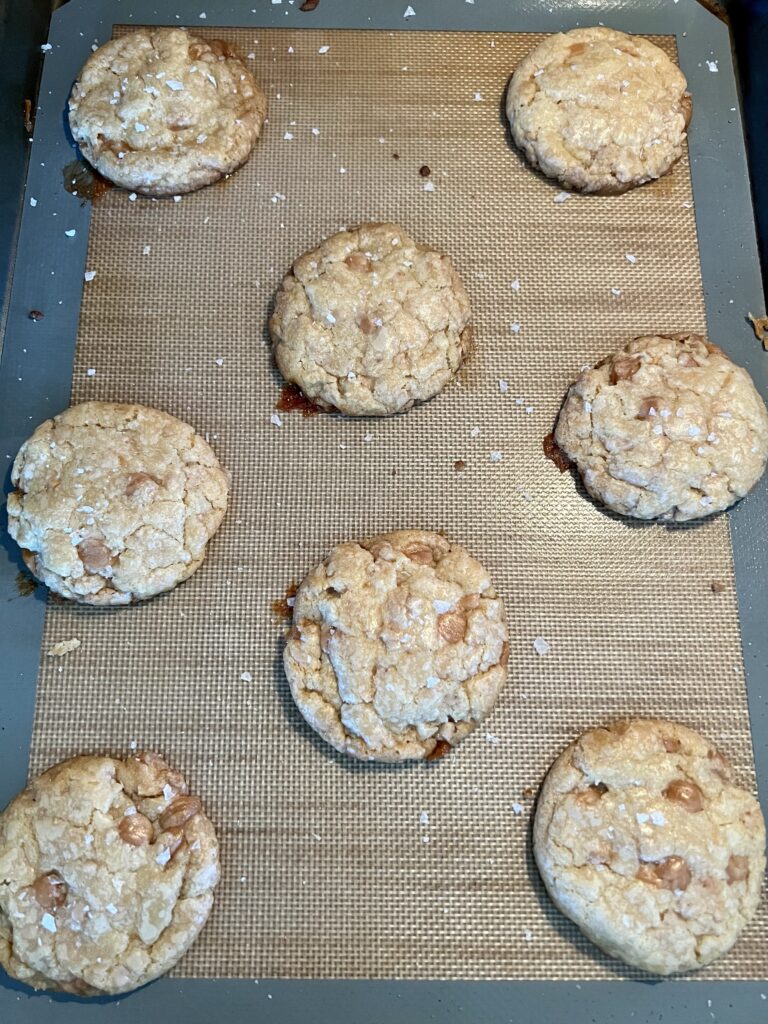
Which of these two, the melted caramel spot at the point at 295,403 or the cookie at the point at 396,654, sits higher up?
the melted caramel spot at the point at 295,403

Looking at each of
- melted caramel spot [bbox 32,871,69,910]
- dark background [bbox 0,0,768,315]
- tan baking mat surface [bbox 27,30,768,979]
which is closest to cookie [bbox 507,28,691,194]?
tan baking mat surface [bbox 27,30,768,979]

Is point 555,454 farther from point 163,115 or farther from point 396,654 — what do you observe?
point 163,115

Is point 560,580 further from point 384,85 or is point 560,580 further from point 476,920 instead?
point 384,85

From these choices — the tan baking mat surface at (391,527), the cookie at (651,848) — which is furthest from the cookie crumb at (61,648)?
the cookie at (651,848)

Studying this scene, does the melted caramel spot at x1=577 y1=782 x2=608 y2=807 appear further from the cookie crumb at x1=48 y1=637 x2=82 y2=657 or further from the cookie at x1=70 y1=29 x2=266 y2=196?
the cookie at x1=70 y1=29 x2=266 y2=196

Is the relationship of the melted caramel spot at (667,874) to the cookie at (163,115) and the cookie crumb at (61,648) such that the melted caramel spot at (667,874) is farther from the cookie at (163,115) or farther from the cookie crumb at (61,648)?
the cookie at (163,115)
